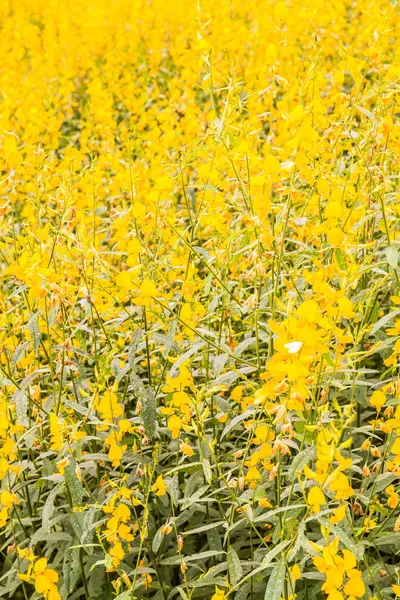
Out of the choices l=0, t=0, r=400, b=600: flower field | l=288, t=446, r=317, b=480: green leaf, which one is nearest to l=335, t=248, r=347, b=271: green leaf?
l=0, t=0, r=400, b=600: flower field

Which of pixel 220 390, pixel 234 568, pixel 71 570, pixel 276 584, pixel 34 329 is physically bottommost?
pixel 71 570

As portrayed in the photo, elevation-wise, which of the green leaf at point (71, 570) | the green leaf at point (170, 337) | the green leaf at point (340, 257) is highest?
the green leaf at point (340, 257)

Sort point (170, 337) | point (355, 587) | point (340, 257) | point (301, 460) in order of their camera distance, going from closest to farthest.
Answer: point (355, 587), point (301, 460), point (340, 257), point (170, 337)

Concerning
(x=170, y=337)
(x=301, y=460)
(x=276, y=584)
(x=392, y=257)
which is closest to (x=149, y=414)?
(x=170, y=337)

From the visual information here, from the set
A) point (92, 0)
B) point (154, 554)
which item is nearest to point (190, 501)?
point (154, 554)

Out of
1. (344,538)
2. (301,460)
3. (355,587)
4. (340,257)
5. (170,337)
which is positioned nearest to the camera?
(355,587)

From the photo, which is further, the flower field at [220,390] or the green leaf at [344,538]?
the flower field at [220,390]

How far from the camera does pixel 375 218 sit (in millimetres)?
2660

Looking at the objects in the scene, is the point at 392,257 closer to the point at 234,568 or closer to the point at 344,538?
the point at 344,538

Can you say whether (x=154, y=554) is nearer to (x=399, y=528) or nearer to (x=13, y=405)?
(x=13, y=405)

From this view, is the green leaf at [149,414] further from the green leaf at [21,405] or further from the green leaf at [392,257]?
the green leaf at [392,257]

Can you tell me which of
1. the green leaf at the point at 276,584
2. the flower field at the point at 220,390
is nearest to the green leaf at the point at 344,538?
the flower field at the point at 220,390

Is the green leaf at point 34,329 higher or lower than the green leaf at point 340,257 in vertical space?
lower

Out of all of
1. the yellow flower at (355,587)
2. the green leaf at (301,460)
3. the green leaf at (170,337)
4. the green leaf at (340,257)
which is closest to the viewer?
the yellow flower at (355,587)
